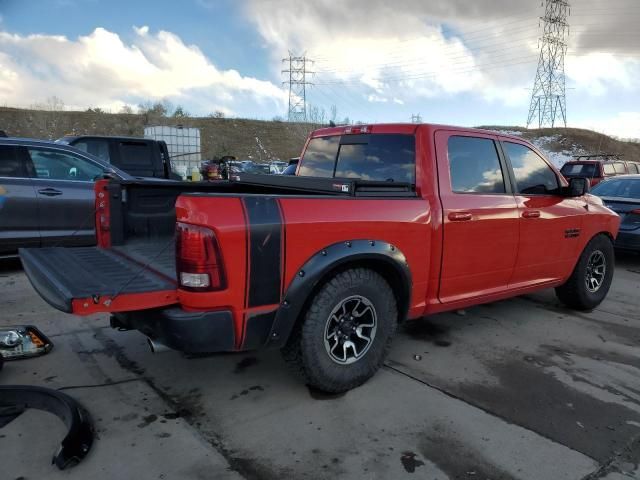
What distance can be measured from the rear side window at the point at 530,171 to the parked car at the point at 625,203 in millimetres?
3886

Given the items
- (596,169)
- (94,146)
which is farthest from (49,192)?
(596,169)

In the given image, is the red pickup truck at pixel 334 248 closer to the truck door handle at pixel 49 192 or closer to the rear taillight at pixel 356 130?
the rear taillight at pixel 356 130

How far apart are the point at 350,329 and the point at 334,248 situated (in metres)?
0.62

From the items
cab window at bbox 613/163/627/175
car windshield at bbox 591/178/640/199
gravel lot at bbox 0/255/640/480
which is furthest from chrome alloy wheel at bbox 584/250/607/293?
cab window at bbox 613/163/627/175

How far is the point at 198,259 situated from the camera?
2523 mm

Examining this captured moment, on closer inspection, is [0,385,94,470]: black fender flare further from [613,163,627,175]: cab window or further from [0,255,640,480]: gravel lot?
[613,163,627,175]: cab window

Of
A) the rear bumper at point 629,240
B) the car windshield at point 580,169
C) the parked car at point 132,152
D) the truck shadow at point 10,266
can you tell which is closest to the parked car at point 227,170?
the parked car at point 132,152

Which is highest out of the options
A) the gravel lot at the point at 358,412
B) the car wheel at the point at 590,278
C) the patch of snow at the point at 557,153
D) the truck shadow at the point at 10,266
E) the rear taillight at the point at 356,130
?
the patch of snow at the point at 557,153

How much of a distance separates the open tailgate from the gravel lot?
773 mm

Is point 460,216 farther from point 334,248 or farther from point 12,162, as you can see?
point 12,162

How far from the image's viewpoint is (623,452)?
8.87 ft

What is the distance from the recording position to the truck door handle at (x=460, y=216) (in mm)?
3592

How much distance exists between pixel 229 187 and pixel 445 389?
2450mm

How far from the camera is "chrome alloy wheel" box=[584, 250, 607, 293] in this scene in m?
5.25
